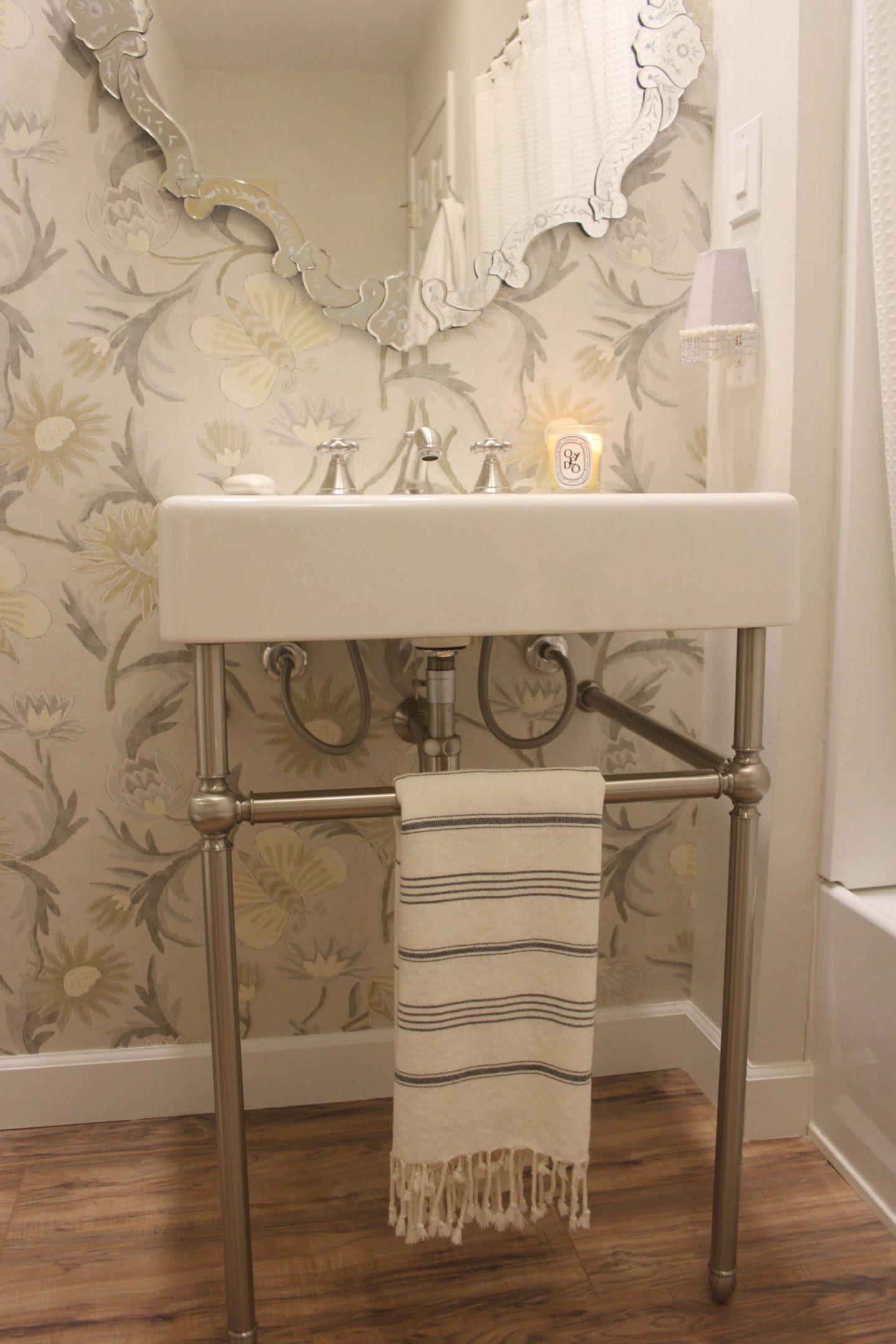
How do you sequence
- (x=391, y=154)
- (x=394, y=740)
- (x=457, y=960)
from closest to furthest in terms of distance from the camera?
(x=457, y=960), (x=391, y=154), (x=394, y=740)

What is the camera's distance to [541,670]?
52.0 inches

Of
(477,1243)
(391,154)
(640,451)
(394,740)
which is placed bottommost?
(477,1243)

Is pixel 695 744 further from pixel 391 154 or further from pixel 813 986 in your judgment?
pixel 391 154

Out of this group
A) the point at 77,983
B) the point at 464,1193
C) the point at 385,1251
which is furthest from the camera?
the point at 77,983

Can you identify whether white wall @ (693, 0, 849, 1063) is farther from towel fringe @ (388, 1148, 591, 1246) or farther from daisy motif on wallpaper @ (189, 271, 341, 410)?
daisy motif on wallpaper @ (189, 271, 341, 410)

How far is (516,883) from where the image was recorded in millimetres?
894

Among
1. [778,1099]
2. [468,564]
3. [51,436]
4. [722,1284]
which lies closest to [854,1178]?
[778,1099]

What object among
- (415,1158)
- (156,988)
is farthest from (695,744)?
(156,988)

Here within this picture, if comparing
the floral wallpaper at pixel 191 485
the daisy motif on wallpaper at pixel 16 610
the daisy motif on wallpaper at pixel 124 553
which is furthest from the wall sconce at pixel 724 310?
the daisy motif on wallpaper at pixel 16 610

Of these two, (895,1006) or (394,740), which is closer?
(895,1006)

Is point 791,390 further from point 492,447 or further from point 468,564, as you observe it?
point 468,564

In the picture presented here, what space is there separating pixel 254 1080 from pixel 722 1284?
0.63 m

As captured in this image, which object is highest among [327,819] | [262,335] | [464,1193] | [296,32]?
[296,32]

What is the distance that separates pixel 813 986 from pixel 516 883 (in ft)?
1.75
